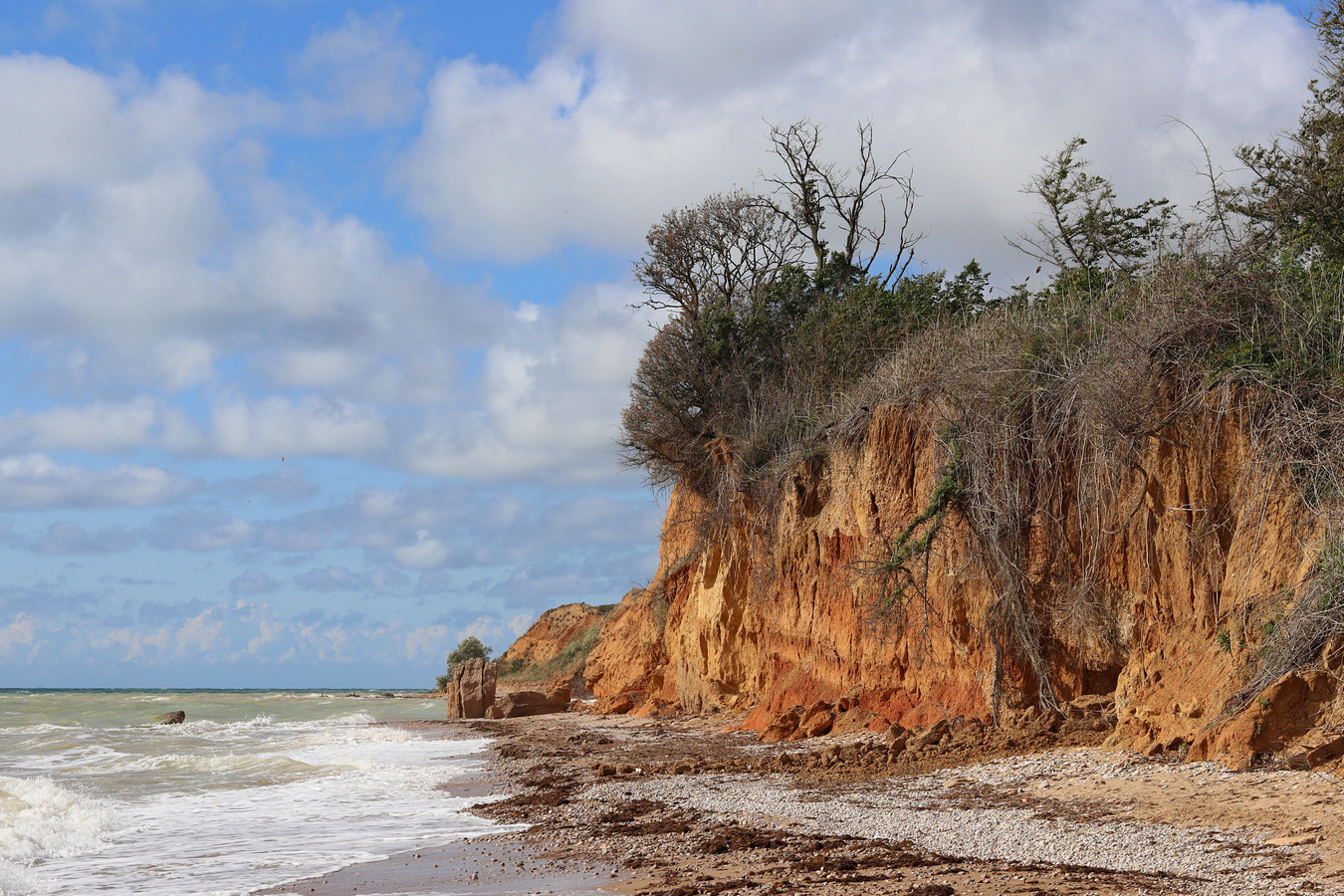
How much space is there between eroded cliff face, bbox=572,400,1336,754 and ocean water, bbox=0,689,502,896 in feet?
18.7

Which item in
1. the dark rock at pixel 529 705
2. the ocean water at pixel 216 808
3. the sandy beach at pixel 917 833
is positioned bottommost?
the dark rock at pixel 529 705

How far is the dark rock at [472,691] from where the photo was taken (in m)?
26.1

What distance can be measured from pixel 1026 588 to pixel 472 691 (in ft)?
60.7

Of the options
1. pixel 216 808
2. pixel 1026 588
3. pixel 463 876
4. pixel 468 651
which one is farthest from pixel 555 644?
pixel 463 876

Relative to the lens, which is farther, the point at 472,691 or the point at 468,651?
the point at 468,651

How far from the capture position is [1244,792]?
23.1 feet

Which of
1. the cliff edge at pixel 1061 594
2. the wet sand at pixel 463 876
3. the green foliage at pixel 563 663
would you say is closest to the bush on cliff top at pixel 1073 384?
the cliff edge at pixel 1061 594

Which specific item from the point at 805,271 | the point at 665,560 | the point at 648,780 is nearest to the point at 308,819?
the point at 648,780

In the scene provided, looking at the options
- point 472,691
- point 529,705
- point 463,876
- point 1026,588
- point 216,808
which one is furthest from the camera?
point 472,691

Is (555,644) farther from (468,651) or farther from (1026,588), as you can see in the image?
(1026,588)

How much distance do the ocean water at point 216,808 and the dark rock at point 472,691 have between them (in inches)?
159

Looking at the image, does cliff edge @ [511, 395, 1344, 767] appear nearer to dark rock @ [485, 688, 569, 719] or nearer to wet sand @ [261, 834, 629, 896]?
wet sand @ [261, 834, 629, 896]

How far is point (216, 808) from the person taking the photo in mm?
11469

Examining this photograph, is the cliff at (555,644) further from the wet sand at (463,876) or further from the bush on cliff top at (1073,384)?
the wet sand at (463,876)
